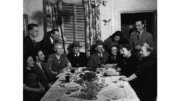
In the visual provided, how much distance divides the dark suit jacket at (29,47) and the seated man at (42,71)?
44 mm

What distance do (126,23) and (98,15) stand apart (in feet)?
0.93

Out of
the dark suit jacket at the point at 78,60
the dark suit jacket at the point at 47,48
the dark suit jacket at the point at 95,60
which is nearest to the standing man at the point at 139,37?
the dark suit jacket at the point at 95,60

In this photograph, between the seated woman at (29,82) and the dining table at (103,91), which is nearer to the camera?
the dining table at (103,91)

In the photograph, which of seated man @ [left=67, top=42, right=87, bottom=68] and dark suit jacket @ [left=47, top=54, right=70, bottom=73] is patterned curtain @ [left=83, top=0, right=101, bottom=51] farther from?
dark suit jacket @ [left=47, top=54, right=70, bottom=73]

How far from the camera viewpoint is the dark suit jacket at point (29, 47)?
3594 millimetres

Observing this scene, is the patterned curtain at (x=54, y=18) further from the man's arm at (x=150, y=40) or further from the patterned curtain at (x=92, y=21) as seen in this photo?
the man's arm at (x=150, y=40)

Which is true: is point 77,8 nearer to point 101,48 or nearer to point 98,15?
point 98,15

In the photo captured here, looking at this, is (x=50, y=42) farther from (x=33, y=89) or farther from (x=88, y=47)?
(x=33, y=89)

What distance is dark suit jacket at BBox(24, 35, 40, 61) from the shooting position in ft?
11.8

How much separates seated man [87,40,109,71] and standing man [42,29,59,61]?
1.30 ft

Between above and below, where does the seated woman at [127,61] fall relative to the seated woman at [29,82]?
above

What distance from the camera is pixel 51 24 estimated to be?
11.8ft

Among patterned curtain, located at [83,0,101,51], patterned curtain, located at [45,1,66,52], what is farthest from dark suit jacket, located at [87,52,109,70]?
patterned curtain, located at [45,1,66,52]
